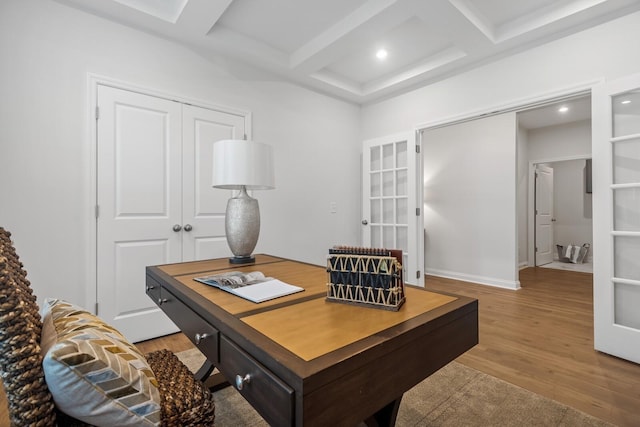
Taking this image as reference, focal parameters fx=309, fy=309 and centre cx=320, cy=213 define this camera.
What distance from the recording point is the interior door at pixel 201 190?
2680mm

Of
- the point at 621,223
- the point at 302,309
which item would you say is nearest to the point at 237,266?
the point at 302,309

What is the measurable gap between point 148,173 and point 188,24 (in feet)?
3.96

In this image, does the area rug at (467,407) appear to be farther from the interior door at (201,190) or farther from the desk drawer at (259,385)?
the interior door at (201,190)

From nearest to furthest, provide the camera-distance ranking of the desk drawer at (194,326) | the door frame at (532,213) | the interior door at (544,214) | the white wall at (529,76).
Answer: the desk drawer at (194,326), the white wall at (529,76), the door frame at (532,213), the interior door at (544,214)

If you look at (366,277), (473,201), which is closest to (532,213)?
(473,201)

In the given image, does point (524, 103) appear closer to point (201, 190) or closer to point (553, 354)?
point (553, 354)

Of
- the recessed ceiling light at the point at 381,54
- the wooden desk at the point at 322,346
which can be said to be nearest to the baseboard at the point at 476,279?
the recessed ceiling light at the point at 381,54

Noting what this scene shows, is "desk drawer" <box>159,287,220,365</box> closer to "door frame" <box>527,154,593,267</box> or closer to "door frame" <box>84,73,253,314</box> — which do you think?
"door frame" <box>84,73,253,314</box>

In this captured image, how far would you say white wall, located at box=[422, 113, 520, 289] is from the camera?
4.16m

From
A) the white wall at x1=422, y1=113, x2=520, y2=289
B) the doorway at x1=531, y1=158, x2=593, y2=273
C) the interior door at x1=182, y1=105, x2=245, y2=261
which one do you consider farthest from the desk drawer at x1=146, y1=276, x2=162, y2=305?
the doorway at x1=531, y1=158, x2=593, y2=273

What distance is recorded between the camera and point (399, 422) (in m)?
1.50

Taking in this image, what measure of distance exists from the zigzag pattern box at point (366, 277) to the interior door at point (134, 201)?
2.03 meters

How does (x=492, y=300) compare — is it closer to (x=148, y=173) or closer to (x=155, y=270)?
(x=155, y=270)

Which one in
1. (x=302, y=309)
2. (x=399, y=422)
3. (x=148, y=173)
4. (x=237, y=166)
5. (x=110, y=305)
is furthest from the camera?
(x=148, y=173)
